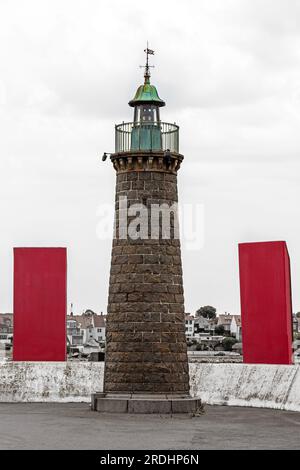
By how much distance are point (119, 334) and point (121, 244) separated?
3.00 meters

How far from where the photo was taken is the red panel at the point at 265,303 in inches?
1390

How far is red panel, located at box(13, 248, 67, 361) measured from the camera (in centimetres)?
3766

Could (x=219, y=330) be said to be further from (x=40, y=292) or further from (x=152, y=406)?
(x=152, y=406)

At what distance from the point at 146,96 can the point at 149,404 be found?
1039cm

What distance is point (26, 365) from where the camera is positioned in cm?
3812

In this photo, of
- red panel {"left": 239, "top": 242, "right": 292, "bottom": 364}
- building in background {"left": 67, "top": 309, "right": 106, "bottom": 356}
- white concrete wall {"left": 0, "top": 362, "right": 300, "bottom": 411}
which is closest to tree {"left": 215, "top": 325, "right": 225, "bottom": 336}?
building in background {"left": 67, "top": 309, "right": 106, "bottom": 356}

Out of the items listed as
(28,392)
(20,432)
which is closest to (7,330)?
(28,392)

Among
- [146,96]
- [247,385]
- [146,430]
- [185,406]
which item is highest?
[146,96]

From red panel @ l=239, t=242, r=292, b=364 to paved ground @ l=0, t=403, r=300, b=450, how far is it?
2.57 metres

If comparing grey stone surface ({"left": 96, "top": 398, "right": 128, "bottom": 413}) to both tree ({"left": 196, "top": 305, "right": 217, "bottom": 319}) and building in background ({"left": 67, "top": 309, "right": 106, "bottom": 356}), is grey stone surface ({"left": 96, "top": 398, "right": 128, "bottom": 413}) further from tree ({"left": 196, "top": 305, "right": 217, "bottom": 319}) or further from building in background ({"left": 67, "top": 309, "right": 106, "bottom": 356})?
tree ({"left": 196, "top": 305, "right": 217, "bottom": 319})

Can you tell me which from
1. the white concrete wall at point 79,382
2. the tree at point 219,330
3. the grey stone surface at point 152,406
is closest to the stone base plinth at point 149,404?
the grey stone surface at point 152,406

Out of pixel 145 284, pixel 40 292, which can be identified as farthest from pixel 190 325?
pixel 145 284

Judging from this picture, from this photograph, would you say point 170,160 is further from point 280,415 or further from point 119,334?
point 280,415

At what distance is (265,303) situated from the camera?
35688mm
